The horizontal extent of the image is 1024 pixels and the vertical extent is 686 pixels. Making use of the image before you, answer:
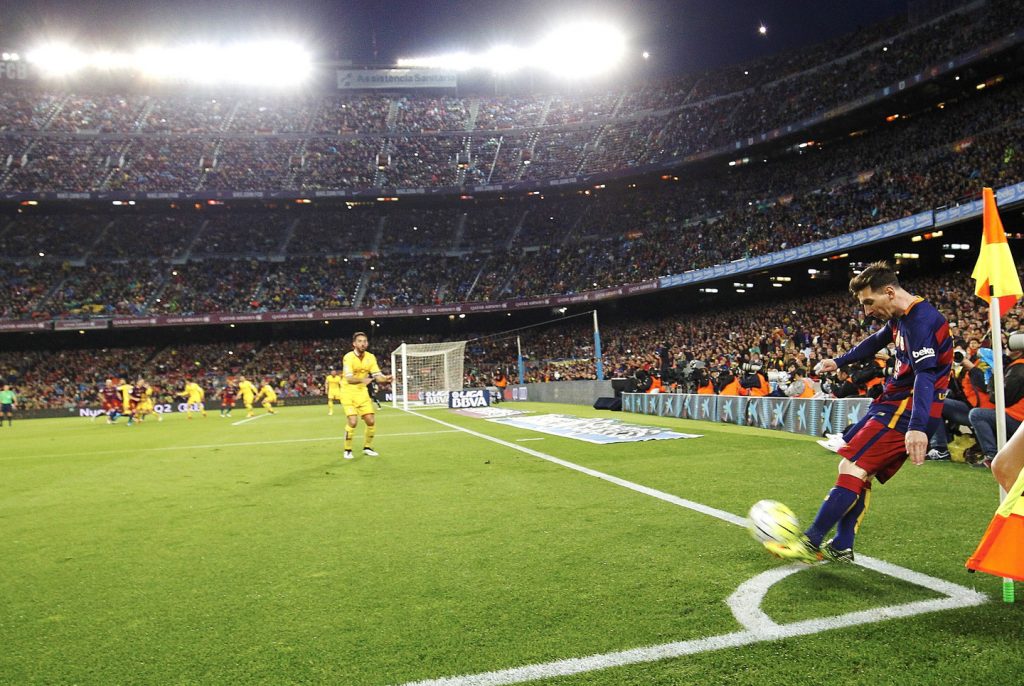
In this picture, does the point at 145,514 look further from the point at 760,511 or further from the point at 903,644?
the point at 903,644

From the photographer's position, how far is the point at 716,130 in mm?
43625

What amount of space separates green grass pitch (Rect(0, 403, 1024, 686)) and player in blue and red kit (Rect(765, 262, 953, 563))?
0.24 m

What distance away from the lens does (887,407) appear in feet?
12.8

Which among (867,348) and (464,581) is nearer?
(464,581)

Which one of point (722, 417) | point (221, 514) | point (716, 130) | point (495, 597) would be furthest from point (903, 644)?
point (716, 130)

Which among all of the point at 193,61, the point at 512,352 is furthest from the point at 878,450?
the point at 193,61

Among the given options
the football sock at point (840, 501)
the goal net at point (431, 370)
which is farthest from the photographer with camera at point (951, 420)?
the goal net at point (431, 370)

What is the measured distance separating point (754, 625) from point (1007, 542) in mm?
1124

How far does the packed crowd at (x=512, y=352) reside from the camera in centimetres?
3172

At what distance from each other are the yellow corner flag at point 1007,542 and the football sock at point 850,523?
4.48ft

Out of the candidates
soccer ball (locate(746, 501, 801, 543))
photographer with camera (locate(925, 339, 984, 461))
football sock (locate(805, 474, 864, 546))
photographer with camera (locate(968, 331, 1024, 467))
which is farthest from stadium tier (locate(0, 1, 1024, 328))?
soccer ball (locate(746, 501, 801, 543))

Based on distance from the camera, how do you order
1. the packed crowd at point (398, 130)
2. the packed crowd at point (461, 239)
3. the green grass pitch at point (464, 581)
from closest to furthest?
→ the green grass pitch at point (464, 581), the packed crowd at point (461, 239), the packed crowd at point (398, 130)

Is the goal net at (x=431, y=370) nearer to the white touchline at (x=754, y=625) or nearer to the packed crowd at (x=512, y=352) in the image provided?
the packed crowd at (x=512, y=352)

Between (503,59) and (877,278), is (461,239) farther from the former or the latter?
(877,278)
